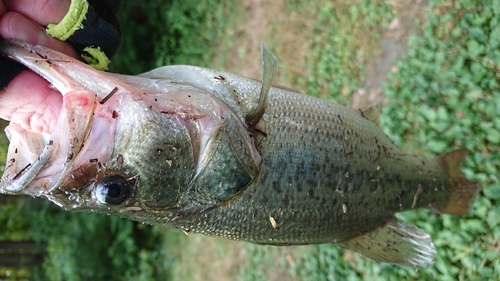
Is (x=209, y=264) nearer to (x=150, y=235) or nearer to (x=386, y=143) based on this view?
(x=150, y=235)

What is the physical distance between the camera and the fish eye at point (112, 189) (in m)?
1.63

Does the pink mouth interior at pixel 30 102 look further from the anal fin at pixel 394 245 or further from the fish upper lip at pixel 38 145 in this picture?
the anal fin at pixel 394 245

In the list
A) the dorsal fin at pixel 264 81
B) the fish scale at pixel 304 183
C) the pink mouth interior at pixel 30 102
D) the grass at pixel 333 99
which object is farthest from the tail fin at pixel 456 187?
the pink mouth interior at pixel 30 102

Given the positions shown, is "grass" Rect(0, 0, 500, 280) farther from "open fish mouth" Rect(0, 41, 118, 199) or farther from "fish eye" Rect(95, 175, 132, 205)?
"open fish mouth" Rect(0, 41, 118, 199)

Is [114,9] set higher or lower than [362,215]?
higher

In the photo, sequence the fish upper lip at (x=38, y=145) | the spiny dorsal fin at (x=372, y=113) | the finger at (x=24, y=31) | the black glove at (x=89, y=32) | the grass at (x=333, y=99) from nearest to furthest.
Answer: the fish upper lip at (x=38, y=145), the finger at (x=24, y=31), the black glove at (x=89, y=32), the spiny dorsal fin at (x=372, y=113), the grass at (x=333, y=99)

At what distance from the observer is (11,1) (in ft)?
6.03

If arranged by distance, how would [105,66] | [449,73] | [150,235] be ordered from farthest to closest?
[150,235]
[449,73]
[105,66]

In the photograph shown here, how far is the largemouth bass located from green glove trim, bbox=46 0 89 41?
0.20 m

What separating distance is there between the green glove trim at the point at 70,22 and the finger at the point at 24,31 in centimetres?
3

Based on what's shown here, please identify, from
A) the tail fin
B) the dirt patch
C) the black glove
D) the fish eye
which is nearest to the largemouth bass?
the fish eye

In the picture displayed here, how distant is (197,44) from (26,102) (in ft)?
19.6

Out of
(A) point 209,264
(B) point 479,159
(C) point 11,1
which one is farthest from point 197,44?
(C) point 11,1

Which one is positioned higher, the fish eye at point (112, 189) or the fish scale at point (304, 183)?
the fish scale at point (304, 183)
